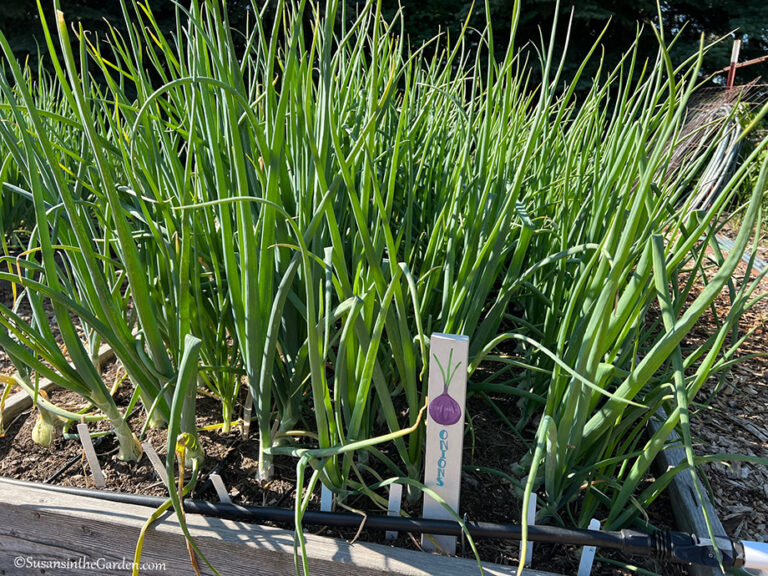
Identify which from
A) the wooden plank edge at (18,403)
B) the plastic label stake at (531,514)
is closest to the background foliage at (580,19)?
the wooden plank edge at (18,403)

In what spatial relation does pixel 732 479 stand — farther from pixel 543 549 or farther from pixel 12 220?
pixel 12 220

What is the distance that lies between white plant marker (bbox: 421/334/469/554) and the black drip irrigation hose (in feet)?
0.12

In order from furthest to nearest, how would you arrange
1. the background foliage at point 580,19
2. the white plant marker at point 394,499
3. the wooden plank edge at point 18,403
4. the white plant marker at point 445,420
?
1. the background foliage at point 580,19
2. the wooden plank edge at point 18,403
3. the white plant marker at point 394,499
4. the white plant marker at point 445,420

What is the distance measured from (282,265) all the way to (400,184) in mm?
473

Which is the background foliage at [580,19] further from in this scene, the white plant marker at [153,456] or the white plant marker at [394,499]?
the white plant marker at [394,499]

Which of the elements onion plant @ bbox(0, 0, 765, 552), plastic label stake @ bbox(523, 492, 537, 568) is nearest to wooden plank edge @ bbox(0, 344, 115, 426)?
onion plant @ bbox(0, 0, 765, 552)

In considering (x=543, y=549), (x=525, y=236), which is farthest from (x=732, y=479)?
(x=525, y=236)

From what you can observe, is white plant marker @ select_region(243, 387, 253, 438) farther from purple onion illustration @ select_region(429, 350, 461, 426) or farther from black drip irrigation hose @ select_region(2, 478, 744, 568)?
purple onion illustration @ select_region(429, 350, 461, 426)

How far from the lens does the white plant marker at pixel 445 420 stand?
558 mm

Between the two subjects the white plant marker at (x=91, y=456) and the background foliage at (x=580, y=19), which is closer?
the white plant marker at (x=91, y=456)

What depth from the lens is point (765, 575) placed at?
0.67 m

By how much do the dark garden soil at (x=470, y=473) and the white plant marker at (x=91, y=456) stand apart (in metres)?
0.04

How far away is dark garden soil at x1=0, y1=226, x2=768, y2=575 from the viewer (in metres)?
0.72

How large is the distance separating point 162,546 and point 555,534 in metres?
0.49
